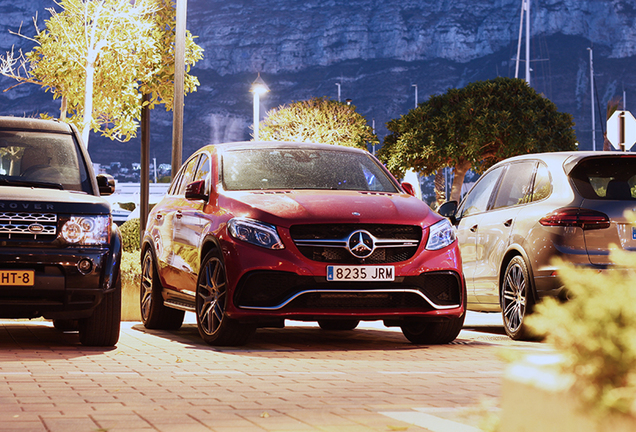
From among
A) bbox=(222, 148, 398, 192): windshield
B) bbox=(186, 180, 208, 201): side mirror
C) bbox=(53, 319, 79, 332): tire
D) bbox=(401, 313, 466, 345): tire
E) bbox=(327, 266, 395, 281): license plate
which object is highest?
bbox=(222, 148, 398, 192): windshield

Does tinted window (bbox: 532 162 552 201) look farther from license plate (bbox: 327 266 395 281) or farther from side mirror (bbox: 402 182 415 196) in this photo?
license plate (bbox: 327 266 395 281)

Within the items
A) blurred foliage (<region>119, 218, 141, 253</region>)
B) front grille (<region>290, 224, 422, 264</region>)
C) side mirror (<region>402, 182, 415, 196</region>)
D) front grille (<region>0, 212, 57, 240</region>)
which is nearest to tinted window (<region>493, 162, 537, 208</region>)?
side mirror (<region>402, 182, 415, 196</region>)

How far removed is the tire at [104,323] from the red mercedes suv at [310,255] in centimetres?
78

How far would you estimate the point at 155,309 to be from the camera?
34.5ft

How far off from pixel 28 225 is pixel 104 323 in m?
1.09

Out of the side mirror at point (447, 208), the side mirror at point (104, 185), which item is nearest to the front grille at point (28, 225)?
the side mirror at point (104, 185)

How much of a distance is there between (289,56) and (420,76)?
2970cm

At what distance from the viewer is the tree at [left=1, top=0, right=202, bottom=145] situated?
2152 cm

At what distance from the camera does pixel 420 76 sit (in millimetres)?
174000

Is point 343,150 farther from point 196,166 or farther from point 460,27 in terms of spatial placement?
point 460,27

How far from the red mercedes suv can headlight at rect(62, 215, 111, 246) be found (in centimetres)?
94

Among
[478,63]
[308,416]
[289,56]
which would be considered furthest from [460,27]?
[308,416]

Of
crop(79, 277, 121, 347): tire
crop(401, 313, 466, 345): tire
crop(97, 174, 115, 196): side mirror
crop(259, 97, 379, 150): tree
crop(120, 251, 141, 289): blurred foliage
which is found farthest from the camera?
crop(259, 97, 379, 150): tree

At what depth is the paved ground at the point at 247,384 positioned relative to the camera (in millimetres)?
4770
